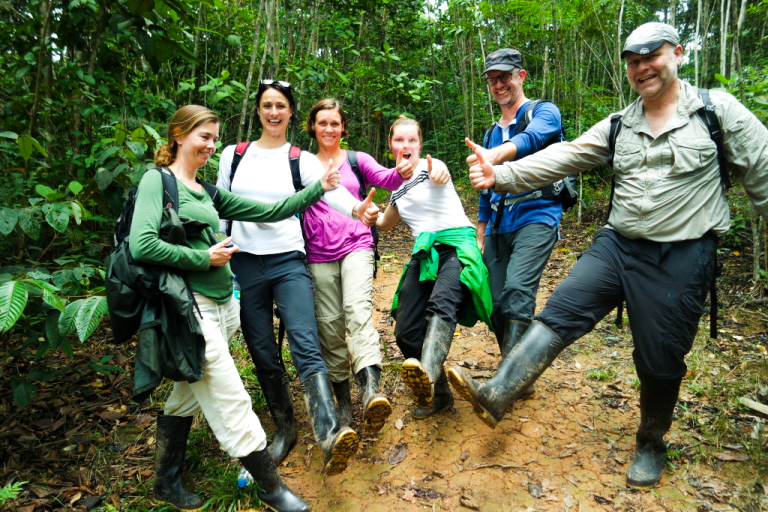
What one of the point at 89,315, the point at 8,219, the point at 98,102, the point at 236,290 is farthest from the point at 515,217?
the point at 98,102

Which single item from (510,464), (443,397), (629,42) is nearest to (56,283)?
(443,397)

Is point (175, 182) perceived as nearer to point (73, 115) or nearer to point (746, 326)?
point (73, 115)

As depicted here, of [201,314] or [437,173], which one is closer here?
[201,314]

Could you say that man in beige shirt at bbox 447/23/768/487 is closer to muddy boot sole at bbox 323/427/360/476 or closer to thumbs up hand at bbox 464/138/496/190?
thumbs up hand at bbox 464/138/496/190

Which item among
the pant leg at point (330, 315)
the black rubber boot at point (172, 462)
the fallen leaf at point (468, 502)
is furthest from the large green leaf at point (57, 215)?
the fallen leaf at point (468, 502)

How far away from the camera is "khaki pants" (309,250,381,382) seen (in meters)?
3.34

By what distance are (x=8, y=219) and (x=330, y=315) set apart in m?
1.96

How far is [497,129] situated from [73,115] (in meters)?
3.69

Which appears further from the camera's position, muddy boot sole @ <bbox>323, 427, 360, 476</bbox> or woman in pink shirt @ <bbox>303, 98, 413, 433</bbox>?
woman in pink shirt @ <bbox>303, 98, 413, 433</bbox>

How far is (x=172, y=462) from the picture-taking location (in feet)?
9.83

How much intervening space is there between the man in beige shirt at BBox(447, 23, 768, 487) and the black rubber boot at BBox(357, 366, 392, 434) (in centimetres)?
45

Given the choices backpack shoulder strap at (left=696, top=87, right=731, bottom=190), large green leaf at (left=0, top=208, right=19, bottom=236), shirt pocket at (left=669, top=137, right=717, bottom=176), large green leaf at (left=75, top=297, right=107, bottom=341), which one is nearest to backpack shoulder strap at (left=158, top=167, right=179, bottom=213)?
large green leaf at (left=75, top=297, right=107, bottom=341)

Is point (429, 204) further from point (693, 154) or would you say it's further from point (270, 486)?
point (270, 486)

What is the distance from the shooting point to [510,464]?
3154 millimetres
